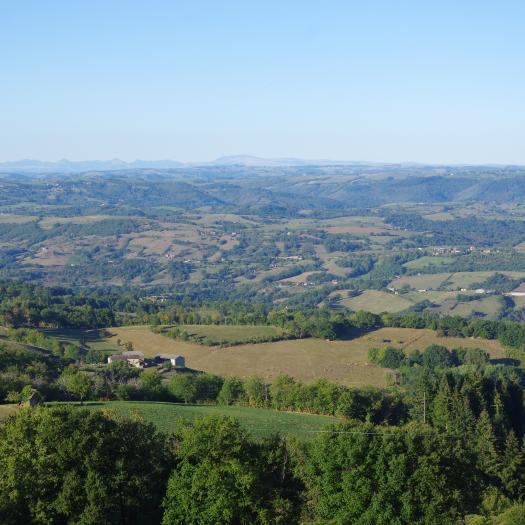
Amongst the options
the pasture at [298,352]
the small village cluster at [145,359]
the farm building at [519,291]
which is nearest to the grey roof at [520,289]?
the farm building at [519,291]

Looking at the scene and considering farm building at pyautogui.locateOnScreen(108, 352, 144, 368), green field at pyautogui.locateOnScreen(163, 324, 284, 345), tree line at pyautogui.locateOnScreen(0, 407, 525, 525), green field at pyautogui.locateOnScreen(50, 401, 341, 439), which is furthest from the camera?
green field at pyautogui.locateOnScreen(163, 324, 284, 345)

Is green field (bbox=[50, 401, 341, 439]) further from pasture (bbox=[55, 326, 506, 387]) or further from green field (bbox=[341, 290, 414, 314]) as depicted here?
green field (bbox=[341, 290, 414, 314])

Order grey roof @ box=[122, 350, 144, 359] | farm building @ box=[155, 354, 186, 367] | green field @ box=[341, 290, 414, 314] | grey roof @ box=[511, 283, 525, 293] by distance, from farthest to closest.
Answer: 1. grey roof @ box=[511, 283, 525, 293]
2. green field @ box=[341, 290, 414, 314]
3. farm building @ box=[155, 354, 186, 367]
4. grey roof @ box=[122, 350, 144, 359]

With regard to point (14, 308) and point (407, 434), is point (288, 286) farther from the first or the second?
point (407, 434)

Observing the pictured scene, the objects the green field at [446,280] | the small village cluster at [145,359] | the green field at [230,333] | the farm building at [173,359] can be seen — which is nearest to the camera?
the small village cluster at [145,359]

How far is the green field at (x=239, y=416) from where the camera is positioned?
45719mm

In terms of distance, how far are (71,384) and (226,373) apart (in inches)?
1126

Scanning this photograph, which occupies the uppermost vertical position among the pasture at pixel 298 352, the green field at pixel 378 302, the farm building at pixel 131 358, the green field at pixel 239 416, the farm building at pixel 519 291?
the green field at pixel 239 416

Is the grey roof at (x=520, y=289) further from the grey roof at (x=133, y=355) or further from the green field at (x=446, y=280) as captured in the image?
the grey roof at (x=133, y=355)

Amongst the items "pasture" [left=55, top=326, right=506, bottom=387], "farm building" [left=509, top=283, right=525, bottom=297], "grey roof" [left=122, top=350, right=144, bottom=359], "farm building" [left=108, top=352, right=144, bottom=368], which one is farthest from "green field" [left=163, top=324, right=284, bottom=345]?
"farm building" [left=509, top=283, right=525, bottom=297]

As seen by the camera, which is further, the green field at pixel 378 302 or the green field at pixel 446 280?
the green field at pixel 446 280

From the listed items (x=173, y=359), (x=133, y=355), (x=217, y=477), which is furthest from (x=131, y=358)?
(x=217, y=477)

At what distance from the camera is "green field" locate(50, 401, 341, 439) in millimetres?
45719

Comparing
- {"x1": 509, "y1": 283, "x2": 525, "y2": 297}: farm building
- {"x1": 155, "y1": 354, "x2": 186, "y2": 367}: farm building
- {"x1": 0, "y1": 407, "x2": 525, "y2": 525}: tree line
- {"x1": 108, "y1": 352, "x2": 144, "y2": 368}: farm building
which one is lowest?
{"x1": 509, "y1": 283, "x2": 525, "y2": 297}: farm building
